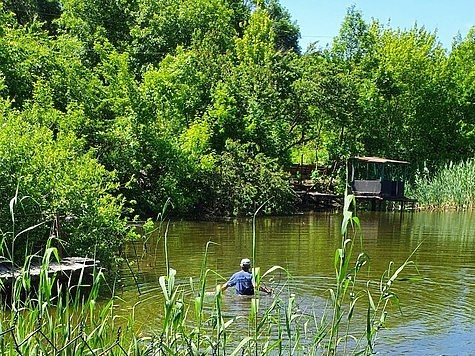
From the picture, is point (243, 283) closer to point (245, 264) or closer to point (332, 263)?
point (245, 264)

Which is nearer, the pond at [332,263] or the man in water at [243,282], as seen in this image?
the pond at [332,263]

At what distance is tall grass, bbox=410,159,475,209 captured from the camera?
32.3m

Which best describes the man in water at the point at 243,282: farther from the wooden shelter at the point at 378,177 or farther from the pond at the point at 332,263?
the wooden shelter at the point at 378,177

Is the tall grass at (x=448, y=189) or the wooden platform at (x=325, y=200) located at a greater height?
the tall grass at (x=448, y=189)

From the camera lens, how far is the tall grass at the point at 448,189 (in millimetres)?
32344

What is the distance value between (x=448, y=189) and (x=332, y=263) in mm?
19913

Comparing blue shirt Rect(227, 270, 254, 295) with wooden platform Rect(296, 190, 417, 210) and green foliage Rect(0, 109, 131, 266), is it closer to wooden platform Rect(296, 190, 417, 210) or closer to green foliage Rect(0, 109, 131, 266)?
green foliage Rect(0, 109, 131, 266)

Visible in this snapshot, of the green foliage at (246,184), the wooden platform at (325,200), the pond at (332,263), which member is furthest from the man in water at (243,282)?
the wooden platform at (325,200)

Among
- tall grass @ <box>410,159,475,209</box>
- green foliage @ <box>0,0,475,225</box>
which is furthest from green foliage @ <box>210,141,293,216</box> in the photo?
tall grass @ <box>410,159,475,209</box>

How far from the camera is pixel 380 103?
133ft

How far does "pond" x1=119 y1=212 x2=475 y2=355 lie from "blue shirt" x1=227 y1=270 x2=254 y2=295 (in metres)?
0.19

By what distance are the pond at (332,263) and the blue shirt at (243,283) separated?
0.62 feet

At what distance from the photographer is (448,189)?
33438 mm

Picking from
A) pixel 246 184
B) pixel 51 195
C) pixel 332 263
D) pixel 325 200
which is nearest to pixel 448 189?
pixel 325 200
